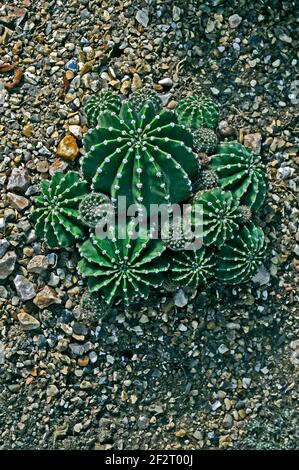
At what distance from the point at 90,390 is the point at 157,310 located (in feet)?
2.37

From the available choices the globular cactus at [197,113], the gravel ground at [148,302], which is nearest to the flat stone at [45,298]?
the gravel ground at [148,302]

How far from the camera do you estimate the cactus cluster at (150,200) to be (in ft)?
14.3

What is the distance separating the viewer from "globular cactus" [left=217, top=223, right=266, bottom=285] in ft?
15.0

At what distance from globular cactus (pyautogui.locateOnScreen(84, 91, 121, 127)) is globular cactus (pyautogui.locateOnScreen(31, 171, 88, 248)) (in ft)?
1.44

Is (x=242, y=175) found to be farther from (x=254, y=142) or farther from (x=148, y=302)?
(x=148, y=302)

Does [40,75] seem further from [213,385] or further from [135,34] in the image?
[213,385]

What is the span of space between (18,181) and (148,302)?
1276 millimetres

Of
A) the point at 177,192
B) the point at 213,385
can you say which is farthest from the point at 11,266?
the point at 213,385

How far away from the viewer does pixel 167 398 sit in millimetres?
4770

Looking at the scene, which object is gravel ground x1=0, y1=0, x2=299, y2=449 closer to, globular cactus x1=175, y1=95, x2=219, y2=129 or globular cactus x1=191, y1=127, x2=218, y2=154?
globular cactus x1=175, y1=95, x2=219, y2=129

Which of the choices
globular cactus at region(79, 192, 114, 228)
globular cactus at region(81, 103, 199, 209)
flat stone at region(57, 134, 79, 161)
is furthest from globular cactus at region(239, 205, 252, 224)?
flat stone at region(57, 134, 79, 161)

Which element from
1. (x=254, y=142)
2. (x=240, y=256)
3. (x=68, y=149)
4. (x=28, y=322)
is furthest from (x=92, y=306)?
(x=254, y=142)

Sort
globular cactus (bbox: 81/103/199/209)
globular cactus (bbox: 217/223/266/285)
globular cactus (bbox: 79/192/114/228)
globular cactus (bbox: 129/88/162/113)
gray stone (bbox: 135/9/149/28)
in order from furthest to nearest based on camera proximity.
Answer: gray stone (bbox: 135/9/149/28)
globular cactus (bbox: 129/88/162/113)
globular cactus (bbox: 217/223/266/285)
globular cactus (bbox: 79/192/114/228)
globular cactus (bbox: 81/103/199/209)

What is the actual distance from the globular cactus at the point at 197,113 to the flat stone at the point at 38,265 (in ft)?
4.50
